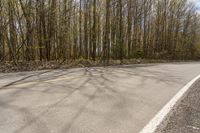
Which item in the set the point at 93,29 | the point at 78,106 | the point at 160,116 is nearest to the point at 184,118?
the point at 160,116

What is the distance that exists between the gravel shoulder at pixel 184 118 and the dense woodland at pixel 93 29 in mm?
14027

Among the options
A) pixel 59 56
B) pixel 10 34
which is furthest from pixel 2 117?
pixel 59 56

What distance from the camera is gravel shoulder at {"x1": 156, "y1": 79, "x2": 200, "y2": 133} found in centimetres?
585

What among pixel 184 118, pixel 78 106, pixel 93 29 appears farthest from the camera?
pixel 93 29

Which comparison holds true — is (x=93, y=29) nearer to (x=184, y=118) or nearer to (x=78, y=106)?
(x=78, y=106)

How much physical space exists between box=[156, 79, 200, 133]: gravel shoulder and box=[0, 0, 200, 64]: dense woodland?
14.0 metres

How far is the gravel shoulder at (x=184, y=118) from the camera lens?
5848 mm

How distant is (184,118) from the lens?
676 cm

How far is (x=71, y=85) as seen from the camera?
34.3ft

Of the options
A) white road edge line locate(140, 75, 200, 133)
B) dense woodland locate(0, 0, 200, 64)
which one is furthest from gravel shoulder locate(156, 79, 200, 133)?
dense woodland locate(0, 0, 200, 64)

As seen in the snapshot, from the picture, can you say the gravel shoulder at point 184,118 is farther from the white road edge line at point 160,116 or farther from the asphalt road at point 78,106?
the asphalt road at point 78,106

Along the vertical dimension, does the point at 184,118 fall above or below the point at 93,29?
below

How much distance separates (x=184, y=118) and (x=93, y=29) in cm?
2746

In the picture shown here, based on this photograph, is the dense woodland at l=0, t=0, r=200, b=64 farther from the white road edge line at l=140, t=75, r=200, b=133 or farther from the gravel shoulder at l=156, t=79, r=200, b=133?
the gravel shoulder at l=156, t=79, r=200, b=133
